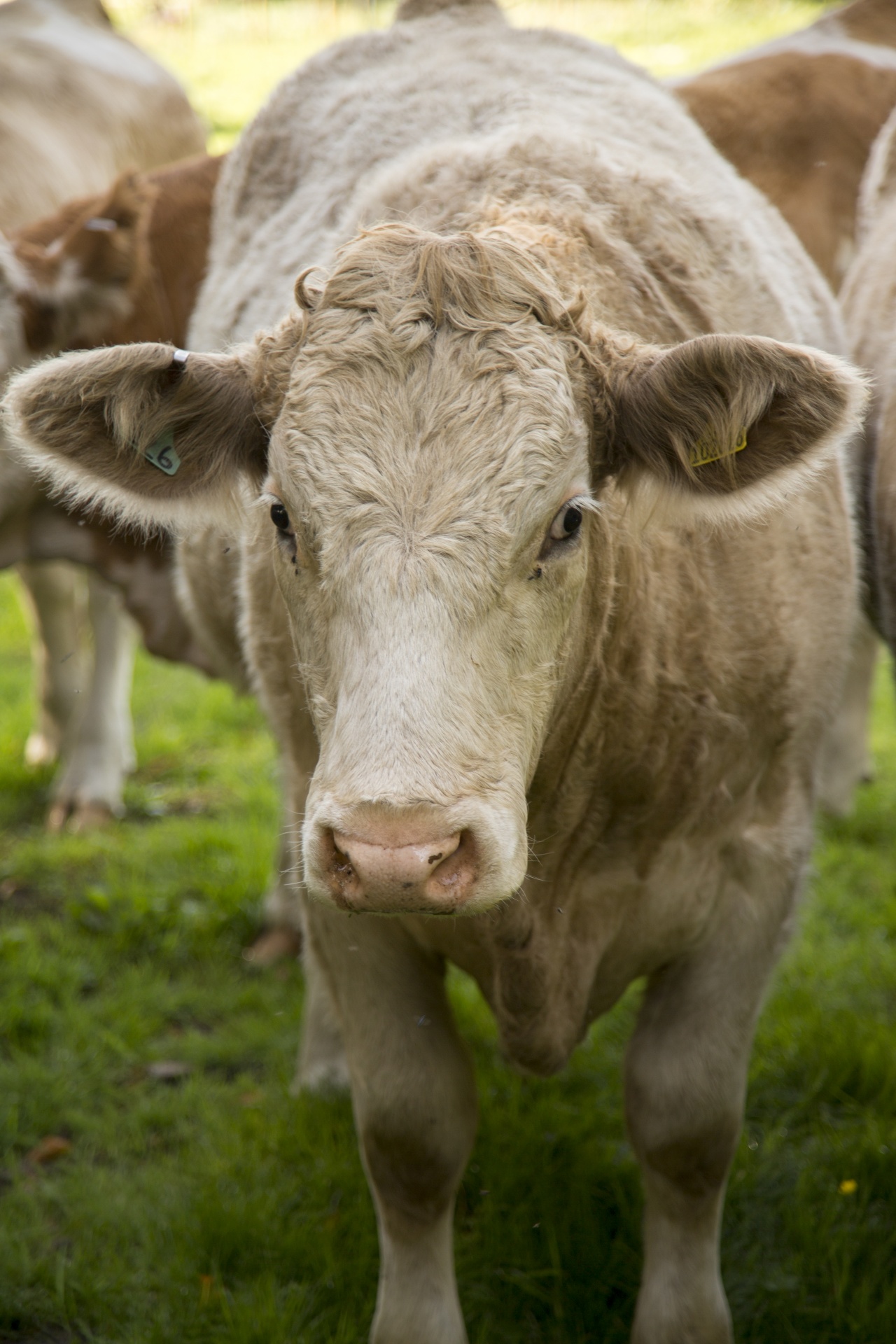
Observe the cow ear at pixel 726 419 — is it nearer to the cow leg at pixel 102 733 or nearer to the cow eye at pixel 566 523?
the cow eye at pixel 566 523

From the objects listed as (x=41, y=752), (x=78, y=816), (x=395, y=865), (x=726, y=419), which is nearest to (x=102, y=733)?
(x=78, y=816)

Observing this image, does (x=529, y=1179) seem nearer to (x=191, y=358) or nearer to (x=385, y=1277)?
(x=385, y=1277)

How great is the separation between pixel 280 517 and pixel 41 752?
4.10 m

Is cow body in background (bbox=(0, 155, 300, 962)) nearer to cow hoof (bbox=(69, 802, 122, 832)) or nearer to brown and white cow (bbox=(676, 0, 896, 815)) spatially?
cow hoof (bbox=(69, 802, 122, 832))

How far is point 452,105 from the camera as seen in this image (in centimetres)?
350

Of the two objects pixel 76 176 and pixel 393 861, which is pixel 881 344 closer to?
pixel 393 861

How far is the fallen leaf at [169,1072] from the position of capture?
3.90 meters

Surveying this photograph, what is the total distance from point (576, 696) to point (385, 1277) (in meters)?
1.33

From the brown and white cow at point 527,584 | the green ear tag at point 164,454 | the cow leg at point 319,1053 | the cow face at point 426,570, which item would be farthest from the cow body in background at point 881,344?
the cow leg at point 319,1053

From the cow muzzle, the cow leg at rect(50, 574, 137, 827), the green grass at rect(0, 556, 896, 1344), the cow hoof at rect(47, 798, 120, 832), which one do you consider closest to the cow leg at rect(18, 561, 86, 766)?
the cow leg at rect(50, 574, 137, 827)

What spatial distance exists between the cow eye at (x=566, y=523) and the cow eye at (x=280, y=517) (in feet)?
1.44

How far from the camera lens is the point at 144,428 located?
94.2 inches

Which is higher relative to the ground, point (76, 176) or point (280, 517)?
point (280, 517)

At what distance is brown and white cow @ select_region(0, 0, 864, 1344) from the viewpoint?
1.99 metres
